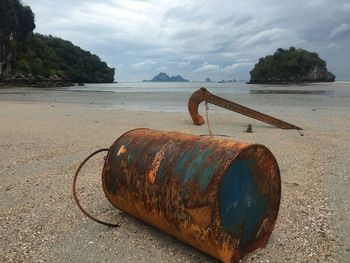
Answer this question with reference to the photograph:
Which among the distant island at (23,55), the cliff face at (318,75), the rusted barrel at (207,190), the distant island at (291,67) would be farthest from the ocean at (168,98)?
the cliff face at (318,75)

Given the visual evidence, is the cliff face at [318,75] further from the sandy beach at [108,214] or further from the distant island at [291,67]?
the sandy beach at [108,214]

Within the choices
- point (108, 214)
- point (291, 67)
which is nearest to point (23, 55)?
point (291, 67)

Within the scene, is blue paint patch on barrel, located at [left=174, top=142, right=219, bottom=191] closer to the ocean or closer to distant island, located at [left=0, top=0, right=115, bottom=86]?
the ocean

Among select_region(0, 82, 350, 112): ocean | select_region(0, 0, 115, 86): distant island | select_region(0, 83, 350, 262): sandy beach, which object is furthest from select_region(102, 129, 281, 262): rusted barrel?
select_region(0, 0, 115, 86): distant island

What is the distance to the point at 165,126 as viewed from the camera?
1234 cm

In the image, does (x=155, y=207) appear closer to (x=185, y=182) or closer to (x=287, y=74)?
(x=185, y=182)

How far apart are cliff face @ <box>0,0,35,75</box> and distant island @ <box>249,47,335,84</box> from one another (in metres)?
70.2

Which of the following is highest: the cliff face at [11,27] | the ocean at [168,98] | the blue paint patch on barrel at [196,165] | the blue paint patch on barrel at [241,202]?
the cliff face at [11,27]

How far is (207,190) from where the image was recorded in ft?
9.85

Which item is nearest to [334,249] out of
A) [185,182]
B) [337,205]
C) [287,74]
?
[337,205]

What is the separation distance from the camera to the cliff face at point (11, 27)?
76.1 metres

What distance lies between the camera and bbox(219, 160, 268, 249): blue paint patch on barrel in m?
3.04

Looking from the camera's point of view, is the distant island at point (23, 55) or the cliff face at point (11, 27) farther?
the cliff face at point (11, 27)

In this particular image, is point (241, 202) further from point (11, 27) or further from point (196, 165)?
point (11, 27)
